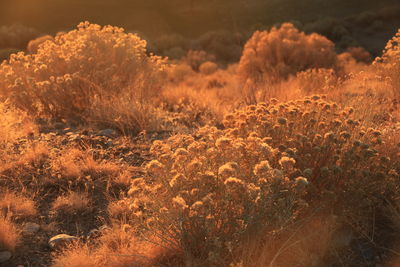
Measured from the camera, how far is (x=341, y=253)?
3137mm

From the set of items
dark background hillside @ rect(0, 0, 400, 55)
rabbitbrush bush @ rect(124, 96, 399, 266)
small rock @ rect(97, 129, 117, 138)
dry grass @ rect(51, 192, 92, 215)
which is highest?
rabbitbrush bush @ rect(124, 96, 399, 266)

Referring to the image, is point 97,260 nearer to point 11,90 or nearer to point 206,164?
point 206,164

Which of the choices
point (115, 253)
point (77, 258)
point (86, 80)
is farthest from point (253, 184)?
point (86, 80)

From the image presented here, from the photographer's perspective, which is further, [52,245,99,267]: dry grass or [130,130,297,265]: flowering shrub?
[52,245,99,267]: dry grass

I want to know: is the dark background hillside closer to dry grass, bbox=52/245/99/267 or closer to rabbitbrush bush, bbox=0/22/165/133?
rabbitbrush bush, bbox=0/22/165/133

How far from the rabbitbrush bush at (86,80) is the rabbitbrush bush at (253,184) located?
284 centimetres

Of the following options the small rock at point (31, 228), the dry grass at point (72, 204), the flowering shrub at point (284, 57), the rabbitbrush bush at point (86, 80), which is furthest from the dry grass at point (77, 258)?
the flowering shrub at point (284, 57)

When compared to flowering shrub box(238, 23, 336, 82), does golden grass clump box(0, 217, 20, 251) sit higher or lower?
higher

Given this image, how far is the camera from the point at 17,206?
3.75 meters

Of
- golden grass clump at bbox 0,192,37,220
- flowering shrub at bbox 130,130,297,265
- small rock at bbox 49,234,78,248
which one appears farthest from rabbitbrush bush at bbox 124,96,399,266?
golden grass clump at bbox 0,192,37,220

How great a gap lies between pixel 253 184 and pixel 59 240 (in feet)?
5.51

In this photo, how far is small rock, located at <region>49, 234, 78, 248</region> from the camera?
333cm

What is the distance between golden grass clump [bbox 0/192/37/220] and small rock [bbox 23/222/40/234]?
0.16 meters

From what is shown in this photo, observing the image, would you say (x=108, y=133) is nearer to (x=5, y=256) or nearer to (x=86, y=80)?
(x=86, y=80)
